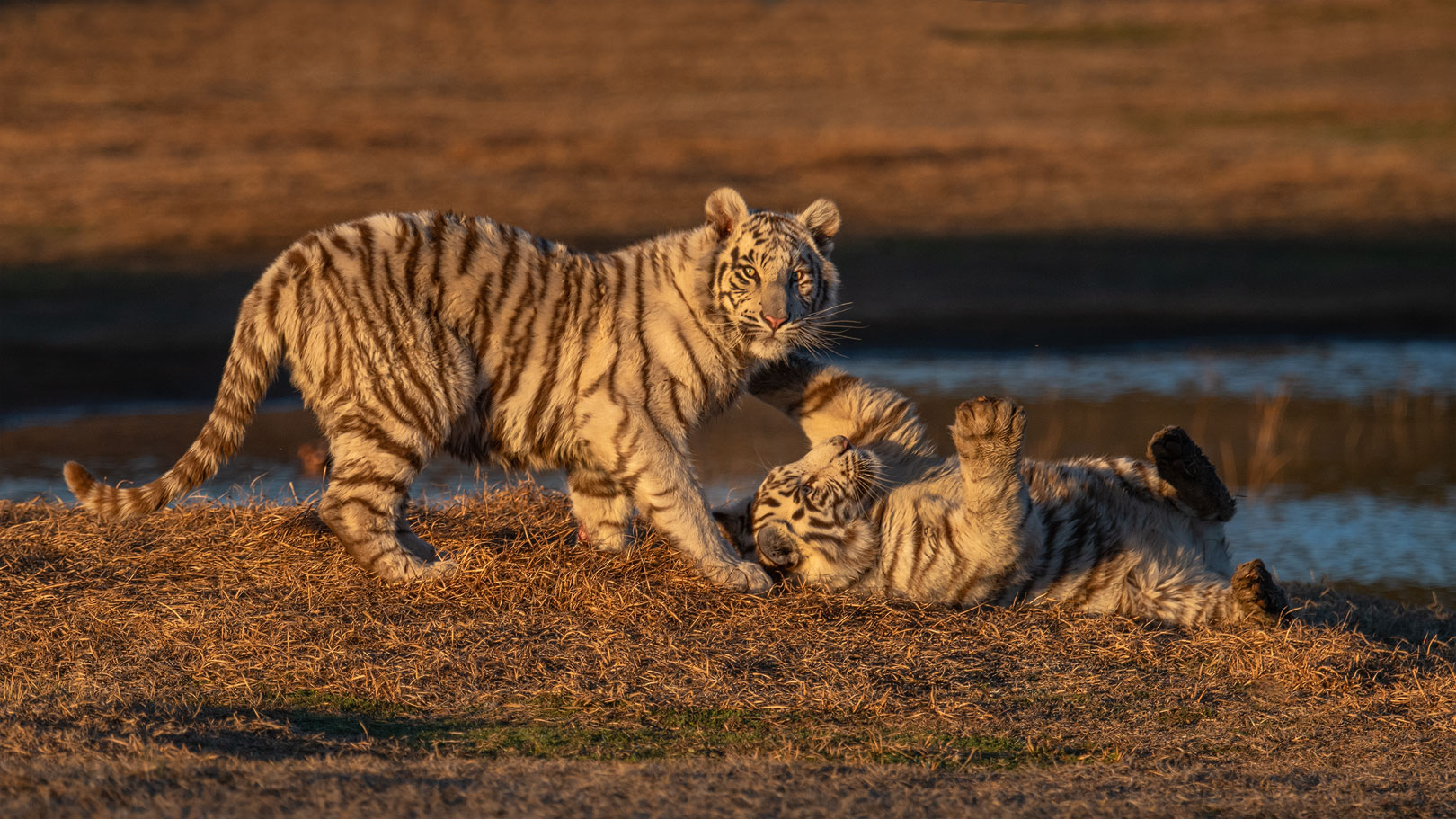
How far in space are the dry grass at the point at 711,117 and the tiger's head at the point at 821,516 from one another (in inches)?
368

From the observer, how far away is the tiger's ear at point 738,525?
5.75 metres

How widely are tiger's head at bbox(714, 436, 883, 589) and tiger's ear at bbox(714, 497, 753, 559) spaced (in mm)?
101

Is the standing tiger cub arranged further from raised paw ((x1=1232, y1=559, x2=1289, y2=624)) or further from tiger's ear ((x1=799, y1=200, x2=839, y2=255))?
raised paw ((x1=1232, y1=559, x2=1289, y2=624))

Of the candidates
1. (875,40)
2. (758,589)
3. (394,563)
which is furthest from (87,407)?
(875,40)

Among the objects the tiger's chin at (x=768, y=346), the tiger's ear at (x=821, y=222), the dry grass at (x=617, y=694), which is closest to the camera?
the dry grass at (x=617, y=694)

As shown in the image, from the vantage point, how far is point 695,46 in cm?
2852

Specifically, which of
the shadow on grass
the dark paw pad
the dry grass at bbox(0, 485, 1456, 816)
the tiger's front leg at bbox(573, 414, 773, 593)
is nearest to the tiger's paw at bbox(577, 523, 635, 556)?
the dry grass at bbox(0, 485, 1456, 816)

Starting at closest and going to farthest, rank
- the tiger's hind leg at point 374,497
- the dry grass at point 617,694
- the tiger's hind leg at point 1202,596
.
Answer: the dry grass at point 617,694, the tiger's hind leg at point 374,497, the tiger's hind leg at point 1202,596

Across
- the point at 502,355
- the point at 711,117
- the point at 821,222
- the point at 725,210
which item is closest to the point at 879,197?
the point at 711,117

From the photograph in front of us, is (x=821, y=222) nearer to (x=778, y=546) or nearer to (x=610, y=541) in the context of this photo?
(x=778, y=546)

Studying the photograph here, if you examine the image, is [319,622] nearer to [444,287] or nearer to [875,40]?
[444,287]

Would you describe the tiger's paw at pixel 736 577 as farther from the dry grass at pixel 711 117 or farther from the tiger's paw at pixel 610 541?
the dry grass at pixel 711 117

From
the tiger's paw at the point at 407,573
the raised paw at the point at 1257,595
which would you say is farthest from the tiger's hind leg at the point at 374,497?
the raised paw at the point at 1257,595

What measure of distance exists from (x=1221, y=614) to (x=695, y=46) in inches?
955
